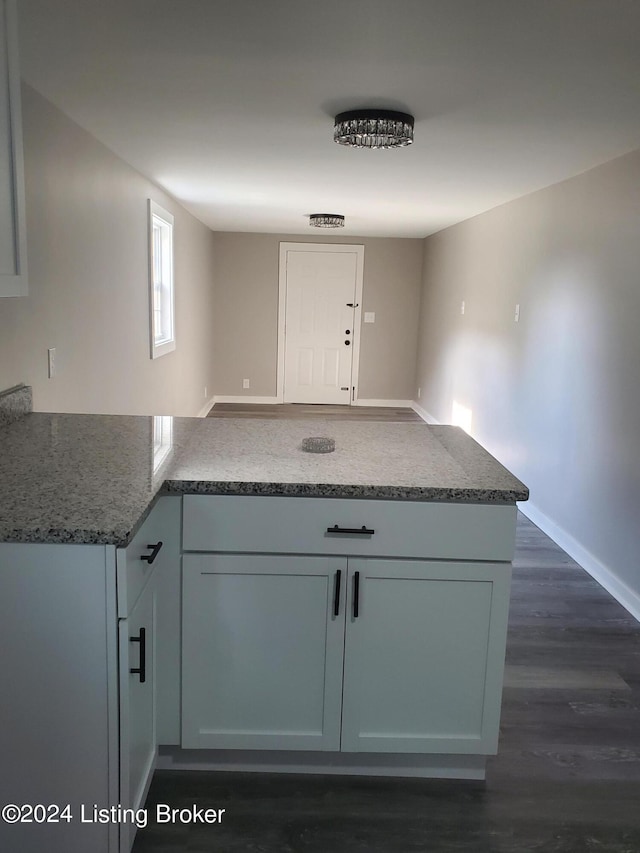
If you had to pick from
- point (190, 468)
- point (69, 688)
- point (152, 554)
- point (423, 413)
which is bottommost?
point (423, 413)

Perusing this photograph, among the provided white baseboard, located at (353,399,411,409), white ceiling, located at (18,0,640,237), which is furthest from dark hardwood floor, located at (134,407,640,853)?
white baseboard, located at (353,399,411,409)

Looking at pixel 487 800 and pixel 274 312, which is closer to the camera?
pixel 487 800

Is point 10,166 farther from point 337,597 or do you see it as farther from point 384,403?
point 384,403

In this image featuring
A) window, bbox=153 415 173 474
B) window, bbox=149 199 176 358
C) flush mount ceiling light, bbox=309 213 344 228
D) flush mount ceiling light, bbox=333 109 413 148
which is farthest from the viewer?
flush mount ceiling light, bbox=309 213 344 228

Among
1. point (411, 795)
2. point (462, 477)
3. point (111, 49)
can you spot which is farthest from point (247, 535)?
point (111, 49)

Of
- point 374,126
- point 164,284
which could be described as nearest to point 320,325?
point 164,284

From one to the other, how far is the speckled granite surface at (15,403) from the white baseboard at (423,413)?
17.6ft

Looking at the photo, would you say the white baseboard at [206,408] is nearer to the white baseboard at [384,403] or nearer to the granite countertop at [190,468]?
the white baseboard at [384,403]

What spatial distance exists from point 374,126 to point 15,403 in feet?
5.38

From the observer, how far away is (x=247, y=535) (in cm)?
180

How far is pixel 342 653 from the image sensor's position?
1.88m

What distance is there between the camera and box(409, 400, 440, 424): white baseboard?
24.8 feet

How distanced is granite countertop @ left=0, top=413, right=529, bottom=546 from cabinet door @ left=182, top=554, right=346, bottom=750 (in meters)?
0.21

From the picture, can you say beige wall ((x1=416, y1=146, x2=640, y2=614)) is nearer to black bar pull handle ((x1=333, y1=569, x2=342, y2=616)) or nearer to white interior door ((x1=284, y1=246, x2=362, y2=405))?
black bar pull handle ((x1=333, y1=569, x2=342, y2=616))
